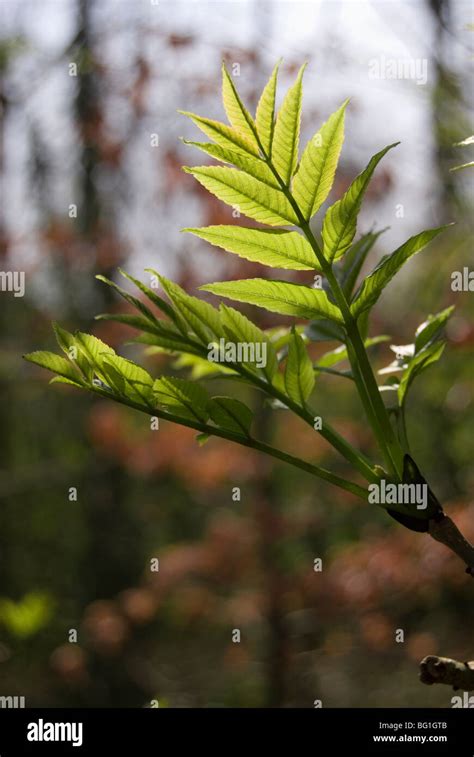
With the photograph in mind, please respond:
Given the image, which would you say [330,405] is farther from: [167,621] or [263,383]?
[263,383]

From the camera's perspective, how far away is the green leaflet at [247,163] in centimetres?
50

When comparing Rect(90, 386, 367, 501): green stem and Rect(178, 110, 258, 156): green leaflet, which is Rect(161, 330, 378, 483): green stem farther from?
Rect(178, 110, 258, 156): green leaflet

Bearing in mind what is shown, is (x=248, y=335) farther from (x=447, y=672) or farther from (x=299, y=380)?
(x=447, y=672)

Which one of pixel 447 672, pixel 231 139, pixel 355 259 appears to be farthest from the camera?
pixel 355 259

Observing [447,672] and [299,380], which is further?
[299,380]

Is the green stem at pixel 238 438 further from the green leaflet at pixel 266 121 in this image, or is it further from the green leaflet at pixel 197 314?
the green leaflet at pixel 266 121

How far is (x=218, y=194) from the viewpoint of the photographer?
52 centimetres

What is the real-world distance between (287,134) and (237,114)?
34mm

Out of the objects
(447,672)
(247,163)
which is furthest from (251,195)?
(447,672)

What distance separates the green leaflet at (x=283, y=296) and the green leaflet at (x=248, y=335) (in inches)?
0.7

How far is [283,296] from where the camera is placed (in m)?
0.50

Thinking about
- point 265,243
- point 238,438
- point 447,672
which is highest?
point 265,243

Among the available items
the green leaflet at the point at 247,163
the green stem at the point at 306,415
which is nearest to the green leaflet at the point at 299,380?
the green stem at the point at 306,415

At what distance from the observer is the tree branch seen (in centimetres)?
41
